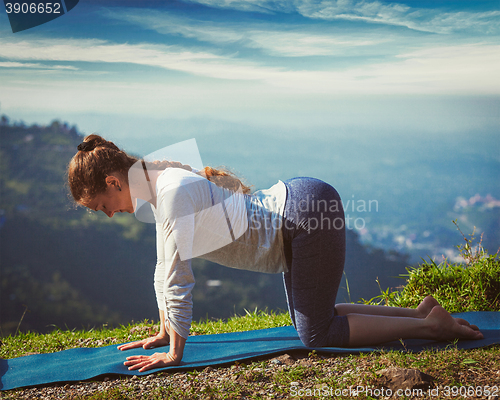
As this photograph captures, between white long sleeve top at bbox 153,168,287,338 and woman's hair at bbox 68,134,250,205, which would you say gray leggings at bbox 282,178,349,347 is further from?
woman's hair at bbox 68,134,250,205

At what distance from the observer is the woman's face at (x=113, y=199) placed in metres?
2.09

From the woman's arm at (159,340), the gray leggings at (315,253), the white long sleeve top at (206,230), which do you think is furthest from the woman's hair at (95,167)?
the woman's arm at (159,340)

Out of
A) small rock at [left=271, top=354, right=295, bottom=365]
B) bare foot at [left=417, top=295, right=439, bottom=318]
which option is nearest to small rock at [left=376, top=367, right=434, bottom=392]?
small rock at [left=271, top=354, right=295, bottom=365]

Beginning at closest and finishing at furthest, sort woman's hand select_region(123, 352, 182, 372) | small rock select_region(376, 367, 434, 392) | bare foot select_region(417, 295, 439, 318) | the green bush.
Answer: small rock select_region(376, 367, 434, 392)
woman's hand select_region(123, 352, 182, 372)
bare foot select_region(417, 295, 439, 318)
the green bush

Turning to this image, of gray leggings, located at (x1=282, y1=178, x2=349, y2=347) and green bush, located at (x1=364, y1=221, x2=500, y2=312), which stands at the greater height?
gray leggings, located at (x1=282, y1=178, x2=349, y2=347)

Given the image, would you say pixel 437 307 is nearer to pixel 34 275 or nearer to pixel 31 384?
pixel 31 384

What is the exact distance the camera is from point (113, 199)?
2127mm

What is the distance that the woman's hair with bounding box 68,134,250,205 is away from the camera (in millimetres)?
2064

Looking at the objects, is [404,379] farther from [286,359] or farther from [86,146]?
[86,146]

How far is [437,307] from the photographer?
221 centimetres

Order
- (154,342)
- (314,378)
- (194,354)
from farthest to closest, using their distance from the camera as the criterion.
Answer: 1. (154,342)
2. (194,354)
3. (314,378)

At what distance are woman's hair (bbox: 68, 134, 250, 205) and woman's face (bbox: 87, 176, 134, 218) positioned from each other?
0.02 meters

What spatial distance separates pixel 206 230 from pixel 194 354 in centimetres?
81

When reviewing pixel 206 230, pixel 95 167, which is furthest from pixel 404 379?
pixel 95 167
